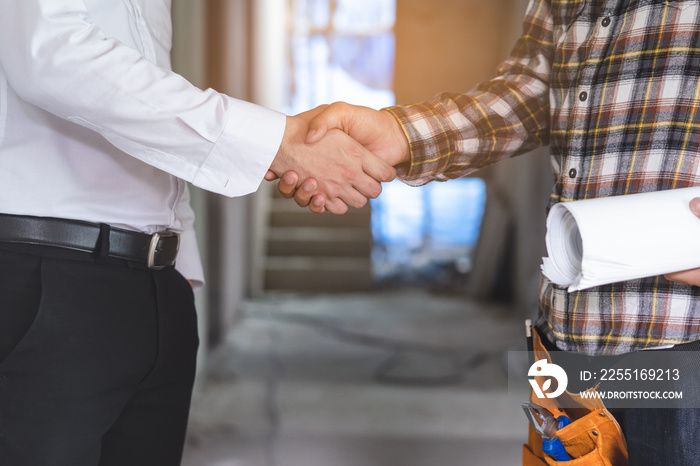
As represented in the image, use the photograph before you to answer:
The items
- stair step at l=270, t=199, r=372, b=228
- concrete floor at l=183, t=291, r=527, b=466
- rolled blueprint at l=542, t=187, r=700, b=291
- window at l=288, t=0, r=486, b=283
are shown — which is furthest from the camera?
window at l=288, t=0, r=486, b=283

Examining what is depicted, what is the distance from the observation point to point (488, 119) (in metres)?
1.13

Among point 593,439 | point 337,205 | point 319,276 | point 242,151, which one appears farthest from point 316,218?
point 593,439

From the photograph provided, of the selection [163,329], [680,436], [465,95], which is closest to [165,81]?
[163,329]

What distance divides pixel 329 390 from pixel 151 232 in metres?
2.03

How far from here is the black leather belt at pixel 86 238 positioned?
32.1 inches

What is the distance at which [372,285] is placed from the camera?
5332 mm

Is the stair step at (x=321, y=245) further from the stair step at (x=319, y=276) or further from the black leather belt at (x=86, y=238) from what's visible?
the black leather belt at (x=86, y=238)

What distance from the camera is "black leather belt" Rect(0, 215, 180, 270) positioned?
0.82 m

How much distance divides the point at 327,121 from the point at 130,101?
1.17 feet

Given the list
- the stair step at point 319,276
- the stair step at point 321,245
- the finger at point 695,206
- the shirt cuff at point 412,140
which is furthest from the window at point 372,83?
the finger at point 695,206

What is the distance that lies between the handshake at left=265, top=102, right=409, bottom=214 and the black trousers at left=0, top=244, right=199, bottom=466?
10.8 inches

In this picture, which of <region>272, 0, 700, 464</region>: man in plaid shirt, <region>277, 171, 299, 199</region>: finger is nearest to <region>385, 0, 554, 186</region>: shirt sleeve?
<region>272, 0, 700, 464</region>: man in plaid shirt

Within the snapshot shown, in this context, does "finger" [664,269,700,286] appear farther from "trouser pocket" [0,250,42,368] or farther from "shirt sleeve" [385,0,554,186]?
"trouser pocket" [0,250,42,368]

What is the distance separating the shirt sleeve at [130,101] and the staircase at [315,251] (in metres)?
4.35
